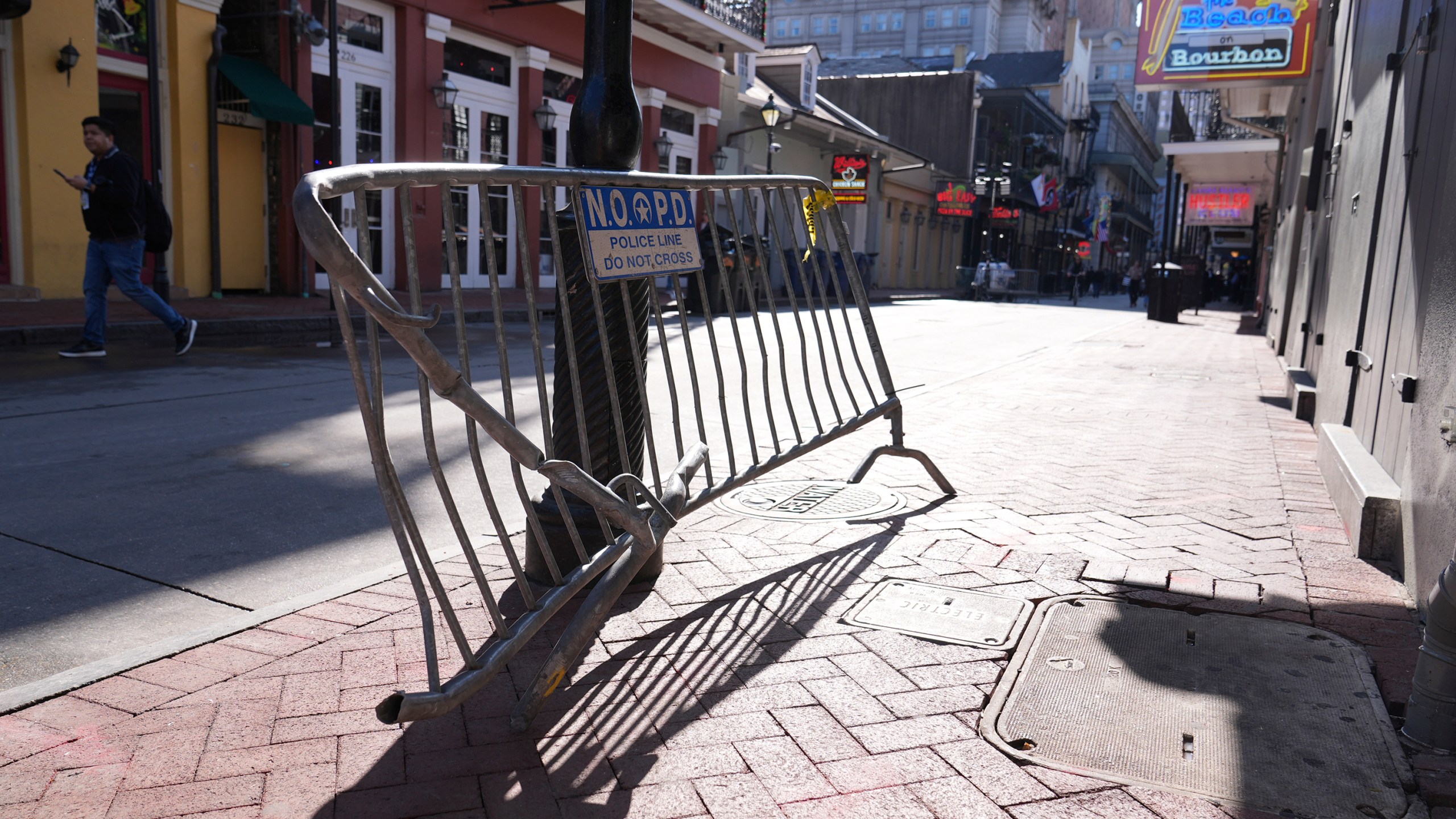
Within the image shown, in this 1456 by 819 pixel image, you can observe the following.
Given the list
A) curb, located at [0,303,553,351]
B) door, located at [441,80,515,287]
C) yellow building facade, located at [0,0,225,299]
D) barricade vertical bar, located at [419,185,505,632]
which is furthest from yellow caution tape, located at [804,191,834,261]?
door, located at [441,80,515,287]

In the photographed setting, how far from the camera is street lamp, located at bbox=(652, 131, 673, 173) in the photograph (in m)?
22.6

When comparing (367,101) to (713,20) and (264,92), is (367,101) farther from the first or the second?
(713,20)

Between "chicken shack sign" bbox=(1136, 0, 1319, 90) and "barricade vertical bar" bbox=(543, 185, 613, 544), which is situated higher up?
"chicken shack sign" bbox=(1136, 0, 1319, 90)

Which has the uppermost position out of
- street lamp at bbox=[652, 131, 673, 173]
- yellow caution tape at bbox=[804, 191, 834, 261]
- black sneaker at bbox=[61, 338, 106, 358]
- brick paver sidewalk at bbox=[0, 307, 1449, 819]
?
street lamp at bbox=[652, 131, 673, 173]

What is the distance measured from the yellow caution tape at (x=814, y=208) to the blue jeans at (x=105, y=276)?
6.48m

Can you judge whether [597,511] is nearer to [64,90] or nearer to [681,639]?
[681,639]

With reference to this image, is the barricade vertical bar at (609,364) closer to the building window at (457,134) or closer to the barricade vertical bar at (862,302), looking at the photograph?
the barricade vertical bar at (862,302)

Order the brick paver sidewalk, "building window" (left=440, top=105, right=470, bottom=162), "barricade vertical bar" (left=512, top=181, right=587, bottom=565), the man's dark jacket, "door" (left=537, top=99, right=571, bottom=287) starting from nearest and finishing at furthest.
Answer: the brick paver sidewalk
"barricade vertical bar" (left=512, top=181, right=587, bottom=565)
the man's dark jacket
"building window" (left=440, top=105, right=470, bottom=162)
"door" (left=537, top=99, right=571, bottom=287)

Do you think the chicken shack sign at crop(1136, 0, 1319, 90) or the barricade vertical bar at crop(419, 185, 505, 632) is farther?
the chicken shack sign at crop(1136, 0, 1319, 90)

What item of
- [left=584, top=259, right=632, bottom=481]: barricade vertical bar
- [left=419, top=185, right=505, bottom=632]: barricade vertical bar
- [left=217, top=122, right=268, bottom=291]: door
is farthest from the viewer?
[left=217, top=122, right=268, bottom=291]: door

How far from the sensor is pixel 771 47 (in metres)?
32.6

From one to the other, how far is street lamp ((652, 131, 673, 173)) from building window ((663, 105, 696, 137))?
1.13 metres

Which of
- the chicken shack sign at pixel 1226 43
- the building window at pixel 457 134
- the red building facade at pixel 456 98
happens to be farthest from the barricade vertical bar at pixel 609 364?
the building window at pixel 457 134

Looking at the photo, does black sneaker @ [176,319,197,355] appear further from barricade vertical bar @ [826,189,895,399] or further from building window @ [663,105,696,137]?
building window @ [663,105,696,137]
